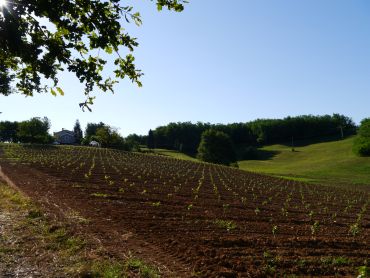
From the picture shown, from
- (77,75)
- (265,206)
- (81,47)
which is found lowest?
(265,206)

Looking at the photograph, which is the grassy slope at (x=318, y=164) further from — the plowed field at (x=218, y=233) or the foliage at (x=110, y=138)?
the plowed field at (x=218, y=233)

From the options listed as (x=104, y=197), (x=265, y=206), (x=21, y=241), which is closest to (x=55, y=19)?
(x=21, y=241)

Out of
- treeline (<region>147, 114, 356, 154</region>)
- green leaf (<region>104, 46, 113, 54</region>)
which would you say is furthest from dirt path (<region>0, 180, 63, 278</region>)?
treeline (<region>147, 114, 356, 154</region>)

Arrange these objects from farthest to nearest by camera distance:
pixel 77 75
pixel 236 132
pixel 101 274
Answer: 1. pixel 236 132
2. pixel 101 274
3. pixel 77 75

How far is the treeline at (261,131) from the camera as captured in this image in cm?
12875

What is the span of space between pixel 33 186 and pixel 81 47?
15.0 meters

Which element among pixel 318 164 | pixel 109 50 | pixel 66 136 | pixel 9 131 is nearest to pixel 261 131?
pixel 318 164

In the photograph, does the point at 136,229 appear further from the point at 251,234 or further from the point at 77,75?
the point at 77,75

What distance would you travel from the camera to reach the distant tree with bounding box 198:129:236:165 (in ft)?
279

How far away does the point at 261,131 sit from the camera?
5098 inches

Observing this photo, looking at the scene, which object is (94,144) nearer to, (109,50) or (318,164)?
(318,164)

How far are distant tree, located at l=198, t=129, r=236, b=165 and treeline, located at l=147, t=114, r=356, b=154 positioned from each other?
130ft

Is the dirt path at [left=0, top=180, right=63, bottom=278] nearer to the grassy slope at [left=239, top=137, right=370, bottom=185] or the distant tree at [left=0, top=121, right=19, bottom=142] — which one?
the grassy slope at [left=239, top=137, right=370, bottom=185]

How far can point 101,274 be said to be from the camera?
729 centimetres
